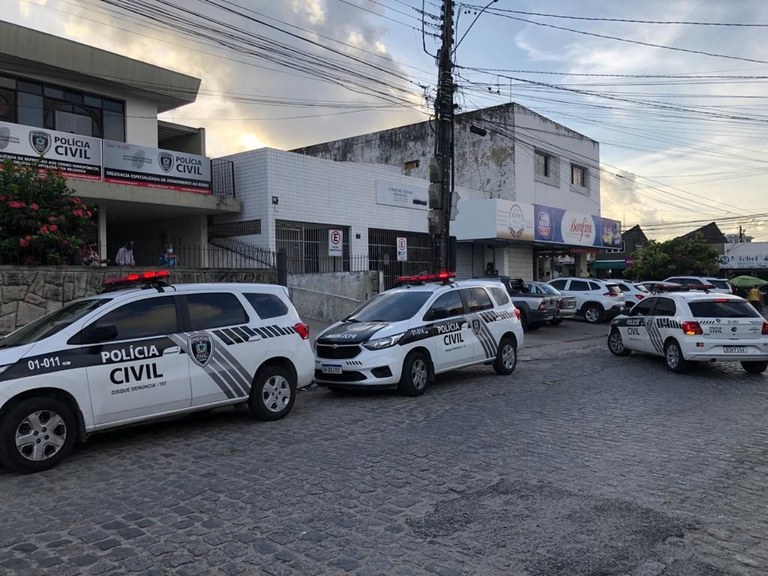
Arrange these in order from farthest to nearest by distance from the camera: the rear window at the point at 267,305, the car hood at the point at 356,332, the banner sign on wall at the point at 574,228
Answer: the banner sign on wall at the point at 574,228, the car hood at the point at 356,332, the rear window at the point at 267,305

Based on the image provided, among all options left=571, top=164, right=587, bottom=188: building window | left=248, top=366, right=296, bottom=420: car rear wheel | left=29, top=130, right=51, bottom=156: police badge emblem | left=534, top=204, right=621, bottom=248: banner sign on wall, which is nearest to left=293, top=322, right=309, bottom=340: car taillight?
left=248, top=366, right=296, bottom=420: car rear wheel

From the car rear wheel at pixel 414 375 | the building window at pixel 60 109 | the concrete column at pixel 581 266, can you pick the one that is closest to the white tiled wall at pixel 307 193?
the building window at pixel 60 109

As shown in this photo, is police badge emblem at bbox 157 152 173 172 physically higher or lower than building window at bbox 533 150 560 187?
lower

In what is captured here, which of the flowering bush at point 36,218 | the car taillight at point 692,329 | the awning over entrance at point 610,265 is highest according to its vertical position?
the flowering bush at point 36,218

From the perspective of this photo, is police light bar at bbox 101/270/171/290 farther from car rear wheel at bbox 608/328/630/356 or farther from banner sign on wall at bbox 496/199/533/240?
banner sign on wall at bbox 496/199/533/240

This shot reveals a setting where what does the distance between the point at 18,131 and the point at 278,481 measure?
541 inches

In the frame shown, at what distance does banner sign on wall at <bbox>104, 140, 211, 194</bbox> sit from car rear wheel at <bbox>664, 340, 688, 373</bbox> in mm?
13571

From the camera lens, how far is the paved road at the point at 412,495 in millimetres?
3938

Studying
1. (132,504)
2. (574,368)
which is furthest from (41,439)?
(574,368)

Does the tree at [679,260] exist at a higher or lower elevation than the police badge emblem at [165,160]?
lower

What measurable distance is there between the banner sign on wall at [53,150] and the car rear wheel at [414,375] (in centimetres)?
1041

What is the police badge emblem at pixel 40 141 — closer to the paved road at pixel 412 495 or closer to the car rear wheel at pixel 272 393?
the paved road at pixel 412 495

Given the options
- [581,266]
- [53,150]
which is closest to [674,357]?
[53,150]

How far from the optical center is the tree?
36.4 m
